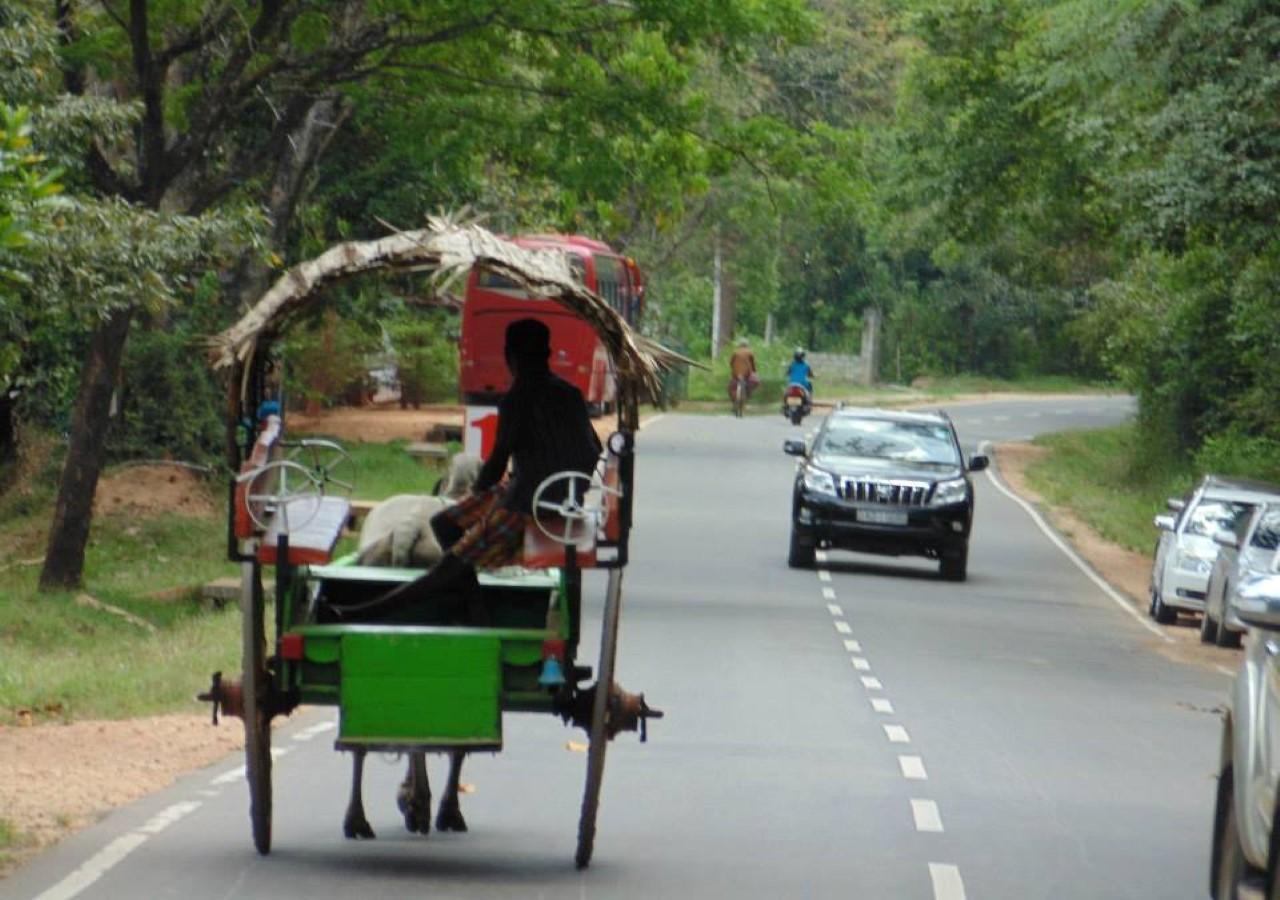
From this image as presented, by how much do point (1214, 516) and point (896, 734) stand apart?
1222cm

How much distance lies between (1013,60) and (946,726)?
27.5 meters

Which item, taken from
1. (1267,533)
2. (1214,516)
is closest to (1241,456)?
(1214,516)

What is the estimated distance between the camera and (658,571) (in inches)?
1058

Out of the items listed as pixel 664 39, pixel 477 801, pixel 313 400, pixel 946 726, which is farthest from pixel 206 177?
pixel 313 400

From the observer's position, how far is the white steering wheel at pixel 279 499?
9.57m

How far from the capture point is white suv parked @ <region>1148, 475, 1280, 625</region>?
25344 mm

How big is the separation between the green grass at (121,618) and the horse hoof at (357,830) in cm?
535

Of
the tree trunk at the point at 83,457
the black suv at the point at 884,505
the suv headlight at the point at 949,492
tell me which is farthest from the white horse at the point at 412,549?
the suv headlight at the point at 949,492

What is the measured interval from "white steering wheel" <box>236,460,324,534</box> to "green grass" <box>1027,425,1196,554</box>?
2710 centimetres

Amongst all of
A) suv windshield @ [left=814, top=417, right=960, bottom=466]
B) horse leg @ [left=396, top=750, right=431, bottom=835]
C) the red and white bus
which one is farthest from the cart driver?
the red and white bus

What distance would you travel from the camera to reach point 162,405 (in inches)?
1335

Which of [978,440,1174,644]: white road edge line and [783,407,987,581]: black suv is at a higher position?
[783,407,987,581]: black suv

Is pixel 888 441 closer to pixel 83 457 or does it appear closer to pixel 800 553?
pixel 800 553

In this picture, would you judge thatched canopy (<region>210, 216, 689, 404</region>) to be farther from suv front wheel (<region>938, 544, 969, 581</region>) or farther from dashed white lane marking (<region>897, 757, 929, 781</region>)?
suv front wheel (<region>938, 544, 969, 581</region>)
